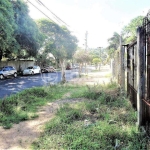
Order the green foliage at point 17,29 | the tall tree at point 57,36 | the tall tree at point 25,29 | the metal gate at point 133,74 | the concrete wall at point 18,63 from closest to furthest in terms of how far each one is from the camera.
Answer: the metal gate at point 133,74, the green foliage at point 17,29, the tall tree at point 57,36, the tall tree at point 25,29, the concrete wall at point 18,63

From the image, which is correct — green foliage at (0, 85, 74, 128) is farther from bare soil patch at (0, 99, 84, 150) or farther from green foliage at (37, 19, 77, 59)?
green foliage at (37, 19, 77, 59)

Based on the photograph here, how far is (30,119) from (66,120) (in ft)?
4.18

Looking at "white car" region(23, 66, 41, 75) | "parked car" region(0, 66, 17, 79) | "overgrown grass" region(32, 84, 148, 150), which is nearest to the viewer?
"overgrown grass" region(32, 84, 148, 150)

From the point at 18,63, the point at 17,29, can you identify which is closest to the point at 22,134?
the point at 17,29

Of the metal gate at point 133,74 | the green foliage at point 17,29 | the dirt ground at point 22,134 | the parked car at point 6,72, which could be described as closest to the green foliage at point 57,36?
the green foliage at point 17,29

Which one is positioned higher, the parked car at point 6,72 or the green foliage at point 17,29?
the green foliage at point 17,29

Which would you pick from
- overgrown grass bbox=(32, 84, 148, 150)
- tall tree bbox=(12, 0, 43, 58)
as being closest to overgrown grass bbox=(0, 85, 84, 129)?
overgrown grass bbox=(32, 84, 148, 150)

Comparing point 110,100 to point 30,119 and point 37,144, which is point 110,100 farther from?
point 37,144

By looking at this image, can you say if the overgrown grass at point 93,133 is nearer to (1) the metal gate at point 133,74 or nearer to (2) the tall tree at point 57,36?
(1) the metal gate at point 133,74

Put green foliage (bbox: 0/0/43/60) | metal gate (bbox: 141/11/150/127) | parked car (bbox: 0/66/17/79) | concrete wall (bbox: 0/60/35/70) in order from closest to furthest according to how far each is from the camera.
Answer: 1. metal gate (bbox: 141/11/150/127)
2. green foliage (bbox: 0/0/43/60)
3. parked car (bbox: 0/66/17/79)
4. concrete wall (bbox: 0/60/35/70)

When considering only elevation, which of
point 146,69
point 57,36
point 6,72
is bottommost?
point 6,72

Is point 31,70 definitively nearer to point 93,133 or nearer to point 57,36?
point 57,36

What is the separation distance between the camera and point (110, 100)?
23.8 ft

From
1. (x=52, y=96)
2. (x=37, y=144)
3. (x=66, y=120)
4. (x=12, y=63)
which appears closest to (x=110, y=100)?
(x=66, y=120)
